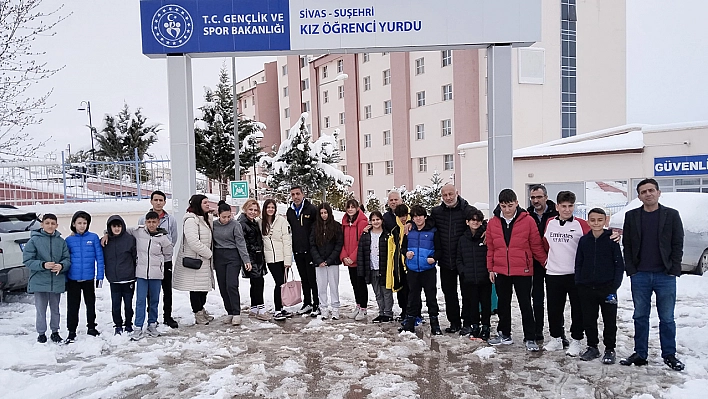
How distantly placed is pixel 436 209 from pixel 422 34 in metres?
3.18

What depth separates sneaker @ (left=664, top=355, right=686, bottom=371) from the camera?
5383 millimetres

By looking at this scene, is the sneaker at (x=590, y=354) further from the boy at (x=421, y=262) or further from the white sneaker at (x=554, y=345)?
the boy at (x=421, y=262)

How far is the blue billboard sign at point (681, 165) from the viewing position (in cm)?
1822

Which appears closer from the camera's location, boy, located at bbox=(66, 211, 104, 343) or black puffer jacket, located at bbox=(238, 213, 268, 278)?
boy, located at bbox=(66, 211, 104, 343)

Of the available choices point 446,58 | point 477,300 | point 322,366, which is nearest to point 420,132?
point 446,58

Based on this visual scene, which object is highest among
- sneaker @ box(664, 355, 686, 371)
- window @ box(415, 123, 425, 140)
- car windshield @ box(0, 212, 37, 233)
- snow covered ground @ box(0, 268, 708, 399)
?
window @ box(415, 123, 425, 140)

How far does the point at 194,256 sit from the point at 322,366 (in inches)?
112

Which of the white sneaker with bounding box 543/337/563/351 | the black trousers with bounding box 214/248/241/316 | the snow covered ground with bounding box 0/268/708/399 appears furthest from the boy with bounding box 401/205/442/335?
the black trousers with bounding box 214/248/241/316

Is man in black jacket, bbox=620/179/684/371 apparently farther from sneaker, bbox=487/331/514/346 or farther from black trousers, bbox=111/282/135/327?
black trousers, bbox=111/282/135/327

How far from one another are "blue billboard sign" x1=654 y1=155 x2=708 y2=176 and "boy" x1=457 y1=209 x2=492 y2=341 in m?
15.5

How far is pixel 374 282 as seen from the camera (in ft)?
25.6

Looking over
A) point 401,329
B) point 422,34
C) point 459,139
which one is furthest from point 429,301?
point 459,139

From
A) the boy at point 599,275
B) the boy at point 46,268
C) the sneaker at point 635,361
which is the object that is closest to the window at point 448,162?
the boy at point 599,275

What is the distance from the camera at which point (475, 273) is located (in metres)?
6.63
